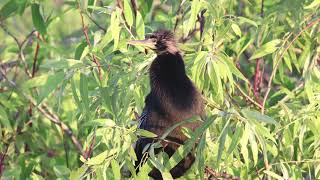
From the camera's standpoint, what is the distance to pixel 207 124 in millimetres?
3100

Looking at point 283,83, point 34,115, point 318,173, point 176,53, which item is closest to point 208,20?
point 176,53

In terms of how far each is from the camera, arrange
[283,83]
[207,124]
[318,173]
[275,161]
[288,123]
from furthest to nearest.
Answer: [283,83]
[275,161]
[288,123]
[318,173]
[207,124]

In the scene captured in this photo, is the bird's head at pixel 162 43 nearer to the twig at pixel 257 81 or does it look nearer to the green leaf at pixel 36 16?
the twig at pixel 257 81

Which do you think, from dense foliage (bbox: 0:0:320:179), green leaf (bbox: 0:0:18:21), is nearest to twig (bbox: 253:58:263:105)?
dense foliage (bbox: 0:0:320:179)

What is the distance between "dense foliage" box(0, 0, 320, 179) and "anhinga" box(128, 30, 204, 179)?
0.06 metres

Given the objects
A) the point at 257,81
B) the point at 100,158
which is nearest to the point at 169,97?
the point at 100,158

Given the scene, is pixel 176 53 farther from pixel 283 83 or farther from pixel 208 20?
pixel 283 83

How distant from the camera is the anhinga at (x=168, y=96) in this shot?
381 cm

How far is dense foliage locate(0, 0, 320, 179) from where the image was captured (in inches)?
129

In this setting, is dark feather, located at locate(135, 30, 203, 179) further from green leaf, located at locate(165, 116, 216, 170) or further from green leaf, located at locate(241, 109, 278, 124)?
green leaf, located at locate(241, 109, 278, 124)

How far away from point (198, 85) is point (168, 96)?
0.82 feet

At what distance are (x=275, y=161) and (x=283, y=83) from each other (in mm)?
955

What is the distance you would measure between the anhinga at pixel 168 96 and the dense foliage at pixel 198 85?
63 millimetres

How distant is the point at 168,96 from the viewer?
3850 mm
